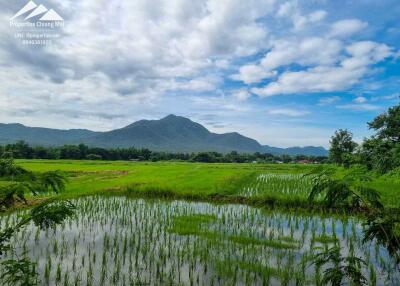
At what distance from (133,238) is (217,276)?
415 centimetres

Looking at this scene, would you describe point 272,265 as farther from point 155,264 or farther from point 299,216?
point 299,216

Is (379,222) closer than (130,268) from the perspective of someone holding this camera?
Yes

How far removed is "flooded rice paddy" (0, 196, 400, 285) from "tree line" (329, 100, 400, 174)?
318 centimetres

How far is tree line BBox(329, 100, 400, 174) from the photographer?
17156mm

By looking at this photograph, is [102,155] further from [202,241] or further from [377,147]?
[202,241]

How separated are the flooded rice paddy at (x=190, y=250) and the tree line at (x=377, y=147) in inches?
125

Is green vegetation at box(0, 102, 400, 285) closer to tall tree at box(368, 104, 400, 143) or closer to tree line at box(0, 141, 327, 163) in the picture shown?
tall tree at box(368, 104, 400, 143)

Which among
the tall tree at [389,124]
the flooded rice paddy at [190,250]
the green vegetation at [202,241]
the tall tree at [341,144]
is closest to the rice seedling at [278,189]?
the green vegetation at [202,241]

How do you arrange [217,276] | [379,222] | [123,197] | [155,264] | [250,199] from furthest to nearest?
[123,197] → [250,199] → [155,264] → [217,276] → [379,222]

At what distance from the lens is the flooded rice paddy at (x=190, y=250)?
7914mm

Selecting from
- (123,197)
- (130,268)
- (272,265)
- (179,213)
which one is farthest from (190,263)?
(123,197)

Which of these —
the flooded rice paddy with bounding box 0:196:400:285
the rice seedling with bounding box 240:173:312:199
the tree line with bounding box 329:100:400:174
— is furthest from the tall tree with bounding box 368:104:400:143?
the flooded rice paddy with bounding box 0:196:400:285

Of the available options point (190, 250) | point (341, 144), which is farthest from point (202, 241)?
point (341, 144)

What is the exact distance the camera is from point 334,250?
439 cm
